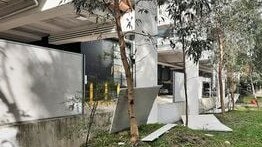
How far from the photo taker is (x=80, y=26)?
1600 centimetres

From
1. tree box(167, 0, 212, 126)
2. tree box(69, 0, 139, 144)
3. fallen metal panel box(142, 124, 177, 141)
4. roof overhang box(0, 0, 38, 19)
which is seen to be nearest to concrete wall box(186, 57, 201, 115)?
tree box(167, 0, 212, 126)

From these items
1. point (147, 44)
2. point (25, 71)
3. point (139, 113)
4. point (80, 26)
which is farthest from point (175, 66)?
point (25, 71)

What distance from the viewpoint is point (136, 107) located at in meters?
8.48

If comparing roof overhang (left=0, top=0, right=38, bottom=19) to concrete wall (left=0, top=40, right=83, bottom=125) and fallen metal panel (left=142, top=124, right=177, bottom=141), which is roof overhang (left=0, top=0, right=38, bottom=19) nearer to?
concrete wall (left=0, top=40, right=83, bottom=125)

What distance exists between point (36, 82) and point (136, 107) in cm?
267

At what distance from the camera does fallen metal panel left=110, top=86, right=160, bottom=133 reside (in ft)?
24.9

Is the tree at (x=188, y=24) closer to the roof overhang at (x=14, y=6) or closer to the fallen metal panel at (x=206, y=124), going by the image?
the fallen metal panel at (x=206, y=124)

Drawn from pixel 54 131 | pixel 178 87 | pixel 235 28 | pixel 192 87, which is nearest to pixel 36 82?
pixel 54 131

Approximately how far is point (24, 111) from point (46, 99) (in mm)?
618

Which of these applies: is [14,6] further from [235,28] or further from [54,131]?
[235,28]

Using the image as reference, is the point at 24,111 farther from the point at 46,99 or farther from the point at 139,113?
the point at 139,113

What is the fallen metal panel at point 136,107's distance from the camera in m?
7.60

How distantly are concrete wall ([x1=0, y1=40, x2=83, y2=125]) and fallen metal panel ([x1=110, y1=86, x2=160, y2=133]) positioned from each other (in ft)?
2.59

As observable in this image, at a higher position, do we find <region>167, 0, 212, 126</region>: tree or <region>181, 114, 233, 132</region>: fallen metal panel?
<region>167, 0, 212, 126</region>: tree
